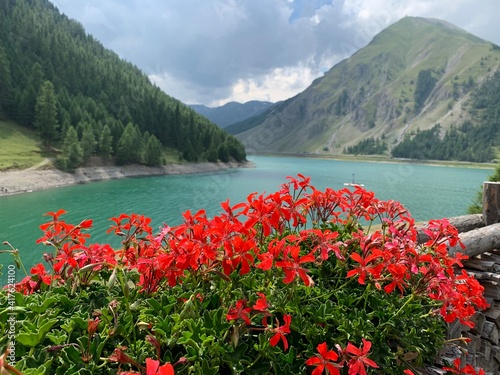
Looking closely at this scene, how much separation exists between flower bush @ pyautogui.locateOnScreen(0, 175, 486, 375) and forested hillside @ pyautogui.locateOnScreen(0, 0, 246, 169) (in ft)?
214

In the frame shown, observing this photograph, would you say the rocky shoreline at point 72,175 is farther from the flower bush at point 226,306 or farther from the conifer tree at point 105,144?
the flower bush at point 226,306

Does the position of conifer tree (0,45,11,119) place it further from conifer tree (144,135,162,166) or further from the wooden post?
the wooden post

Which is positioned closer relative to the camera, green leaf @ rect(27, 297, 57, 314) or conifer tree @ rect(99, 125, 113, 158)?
green leaf @ rect(27, 297, 57, 314)

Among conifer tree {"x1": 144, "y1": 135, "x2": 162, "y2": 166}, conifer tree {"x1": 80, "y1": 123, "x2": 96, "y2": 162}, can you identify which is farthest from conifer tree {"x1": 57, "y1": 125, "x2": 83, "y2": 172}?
conifer tree {"x1": 144, "y1": 135, "x2": 162, "y2": 166}

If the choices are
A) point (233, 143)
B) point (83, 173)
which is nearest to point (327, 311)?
point (83, 173)

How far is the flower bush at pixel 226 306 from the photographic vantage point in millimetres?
1841

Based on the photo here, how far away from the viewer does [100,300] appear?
241 centimetres

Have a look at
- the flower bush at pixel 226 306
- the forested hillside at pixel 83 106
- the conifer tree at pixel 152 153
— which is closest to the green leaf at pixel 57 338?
the flower bush at pixel 226 306

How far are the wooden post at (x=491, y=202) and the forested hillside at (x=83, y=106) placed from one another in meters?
63.6

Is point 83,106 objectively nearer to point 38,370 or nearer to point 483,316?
point 483,316

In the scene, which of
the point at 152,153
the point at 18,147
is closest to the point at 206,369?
the point at 18,147

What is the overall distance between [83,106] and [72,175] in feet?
140

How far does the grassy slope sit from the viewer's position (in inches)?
2083

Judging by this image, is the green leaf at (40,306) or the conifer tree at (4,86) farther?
the conifer tree at (4,86)
